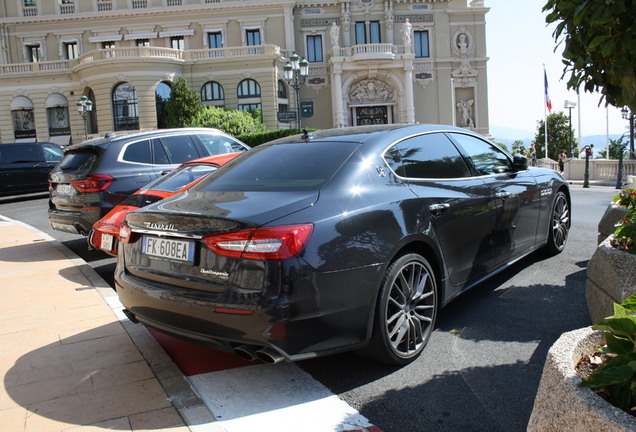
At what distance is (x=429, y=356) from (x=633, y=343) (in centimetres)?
202

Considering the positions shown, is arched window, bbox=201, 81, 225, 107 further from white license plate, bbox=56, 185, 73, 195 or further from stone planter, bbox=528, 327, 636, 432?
stone planter, bbox=528, 327, 636, 432

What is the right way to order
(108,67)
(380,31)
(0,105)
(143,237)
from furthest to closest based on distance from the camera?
(380,31)
(0,105)
(108,67)
(143,237)

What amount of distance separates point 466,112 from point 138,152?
46188 millimetres

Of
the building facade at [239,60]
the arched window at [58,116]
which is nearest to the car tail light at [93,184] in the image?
the building facade at [239,60]

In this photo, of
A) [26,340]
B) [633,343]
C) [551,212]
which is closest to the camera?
[633,343]

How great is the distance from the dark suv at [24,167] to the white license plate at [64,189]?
11.8 metres

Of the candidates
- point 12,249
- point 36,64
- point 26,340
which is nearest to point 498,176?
point 26,340

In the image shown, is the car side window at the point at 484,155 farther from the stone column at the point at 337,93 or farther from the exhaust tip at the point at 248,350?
the stone column at the point at 337,93

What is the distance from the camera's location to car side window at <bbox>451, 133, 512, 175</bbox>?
509 centimetres

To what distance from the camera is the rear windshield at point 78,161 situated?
320 inches

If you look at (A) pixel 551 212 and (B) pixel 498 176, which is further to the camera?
(A) pixel 551 212

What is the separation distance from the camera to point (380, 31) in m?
49.2

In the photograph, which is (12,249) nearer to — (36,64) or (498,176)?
(498,176)

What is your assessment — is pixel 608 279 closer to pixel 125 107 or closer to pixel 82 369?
pixel 82 369
